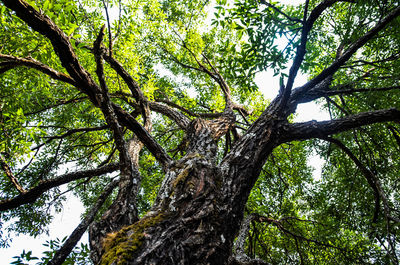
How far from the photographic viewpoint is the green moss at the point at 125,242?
145 centimetres

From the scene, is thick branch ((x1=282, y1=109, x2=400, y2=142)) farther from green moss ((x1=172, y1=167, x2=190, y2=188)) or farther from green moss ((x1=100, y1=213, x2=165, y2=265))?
green moss ((x1=100, y1=213, x2=165, y2=265))

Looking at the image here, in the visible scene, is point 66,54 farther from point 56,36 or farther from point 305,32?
point 305,32

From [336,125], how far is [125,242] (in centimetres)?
314

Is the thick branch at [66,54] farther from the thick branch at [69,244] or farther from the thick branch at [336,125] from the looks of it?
the thick branch at [336,125]

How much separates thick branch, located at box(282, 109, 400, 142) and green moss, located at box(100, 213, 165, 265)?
7.54ft

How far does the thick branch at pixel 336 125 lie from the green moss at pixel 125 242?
230cm

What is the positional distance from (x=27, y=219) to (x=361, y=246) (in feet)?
27.4

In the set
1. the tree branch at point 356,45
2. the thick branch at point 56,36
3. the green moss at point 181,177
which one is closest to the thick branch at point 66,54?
the thick branch at point 56,36

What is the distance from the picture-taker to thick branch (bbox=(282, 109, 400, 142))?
2.82 meters

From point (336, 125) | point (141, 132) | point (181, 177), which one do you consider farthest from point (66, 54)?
point (336, 125)

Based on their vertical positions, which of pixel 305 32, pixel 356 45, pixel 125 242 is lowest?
pixel 125 242

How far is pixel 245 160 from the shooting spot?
255cm

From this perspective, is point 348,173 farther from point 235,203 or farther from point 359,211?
point 235,203

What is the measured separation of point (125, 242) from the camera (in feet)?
5.18
